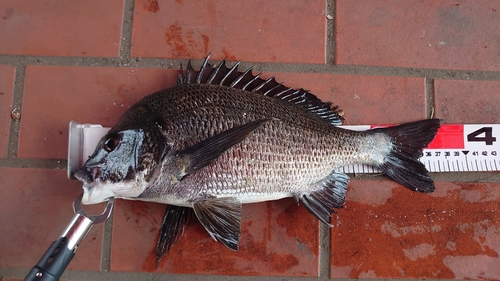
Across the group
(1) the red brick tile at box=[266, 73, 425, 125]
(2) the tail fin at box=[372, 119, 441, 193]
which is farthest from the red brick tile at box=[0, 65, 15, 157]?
(2) the tail fin at box=[372, 119, 441, 193]

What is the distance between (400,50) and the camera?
1515mm

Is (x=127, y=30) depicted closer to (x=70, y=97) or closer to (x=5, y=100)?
(x=70, y=97)

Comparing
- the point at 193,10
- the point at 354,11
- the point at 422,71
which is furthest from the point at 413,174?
the point at 193,10

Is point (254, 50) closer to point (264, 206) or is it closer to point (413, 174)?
point (264, 206)

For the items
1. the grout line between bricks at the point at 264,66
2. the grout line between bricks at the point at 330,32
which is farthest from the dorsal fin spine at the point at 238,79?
the grout line between bricks at the point at 330,32

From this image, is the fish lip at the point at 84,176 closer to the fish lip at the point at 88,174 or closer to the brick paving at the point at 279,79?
the fish lip at the point at 88,174

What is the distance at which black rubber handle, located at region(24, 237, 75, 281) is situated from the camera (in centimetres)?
100

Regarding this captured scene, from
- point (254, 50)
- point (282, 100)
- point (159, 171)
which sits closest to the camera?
point (159, 171)

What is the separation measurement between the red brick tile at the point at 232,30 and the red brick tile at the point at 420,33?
13 centimetres

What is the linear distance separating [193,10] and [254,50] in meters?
0.32

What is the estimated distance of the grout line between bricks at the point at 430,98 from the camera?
1.48 metres

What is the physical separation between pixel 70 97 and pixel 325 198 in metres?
1.11

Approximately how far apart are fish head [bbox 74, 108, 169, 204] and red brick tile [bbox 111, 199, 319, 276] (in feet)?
0.96

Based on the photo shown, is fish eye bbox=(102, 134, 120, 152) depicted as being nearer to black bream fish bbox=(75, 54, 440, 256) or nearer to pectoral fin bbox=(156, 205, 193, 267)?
black bream fish bbox=(75, 54, 440, 256)
